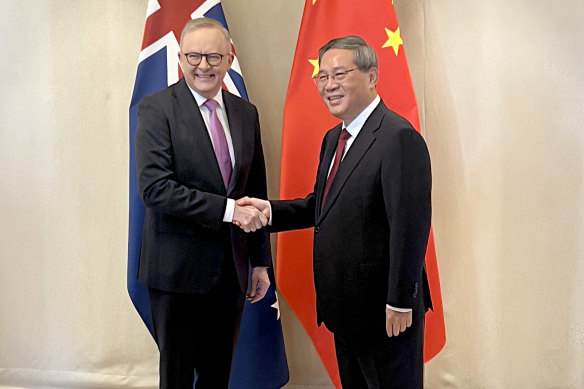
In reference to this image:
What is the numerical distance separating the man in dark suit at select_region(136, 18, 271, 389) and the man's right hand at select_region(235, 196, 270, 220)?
38 millimetres

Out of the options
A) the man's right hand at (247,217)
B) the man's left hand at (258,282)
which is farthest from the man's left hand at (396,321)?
the man's left hand at (258,282)

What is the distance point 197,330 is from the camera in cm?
193

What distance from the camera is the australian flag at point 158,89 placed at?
7.98ft

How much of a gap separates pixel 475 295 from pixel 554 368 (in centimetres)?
49

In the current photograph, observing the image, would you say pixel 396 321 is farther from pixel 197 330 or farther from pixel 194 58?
pixel 194 58

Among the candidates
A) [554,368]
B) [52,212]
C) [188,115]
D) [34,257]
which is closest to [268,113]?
[188,115]

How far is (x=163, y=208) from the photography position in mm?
1783

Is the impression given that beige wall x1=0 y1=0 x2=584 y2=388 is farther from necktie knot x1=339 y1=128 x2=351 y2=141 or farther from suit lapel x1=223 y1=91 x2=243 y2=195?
necktie knot x1=339 y1=128 x2=351 y2=141

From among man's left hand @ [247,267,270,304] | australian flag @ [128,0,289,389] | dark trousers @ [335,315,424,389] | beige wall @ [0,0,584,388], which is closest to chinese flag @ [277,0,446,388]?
australian flag @ [128,0,289,389]

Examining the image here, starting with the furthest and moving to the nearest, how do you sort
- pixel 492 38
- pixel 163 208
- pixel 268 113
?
pixel 268 113 < pixel 492 38 < pixel 163 208

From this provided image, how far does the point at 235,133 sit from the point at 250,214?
293mm

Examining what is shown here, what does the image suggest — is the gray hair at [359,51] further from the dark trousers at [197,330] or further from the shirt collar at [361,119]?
the dark trousers at [197,330]

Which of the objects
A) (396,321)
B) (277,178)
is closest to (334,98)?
(396,321)

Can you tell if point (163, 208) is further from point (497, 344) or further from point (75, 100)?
point (497, 344)
